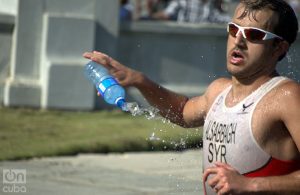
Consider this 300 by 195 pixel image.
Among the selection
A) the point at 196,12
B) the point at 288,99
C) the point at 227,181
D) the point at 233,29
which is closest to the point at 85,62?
the point at 196,12

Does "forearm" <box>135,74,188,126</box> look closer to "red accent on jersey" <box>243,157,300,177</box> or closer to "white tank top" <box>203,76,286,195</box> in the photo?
"white tank top" <box>203,76,286,195</box>

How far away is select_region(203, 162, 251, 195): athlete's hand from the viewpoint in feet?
10.7

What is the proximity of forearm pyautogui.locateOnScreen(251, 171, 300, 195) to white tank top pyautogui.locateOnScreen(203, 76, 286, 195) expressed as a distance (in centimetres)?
11

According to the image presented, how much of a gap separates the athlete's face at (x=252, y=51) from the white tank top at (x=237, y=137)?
0.08 metres

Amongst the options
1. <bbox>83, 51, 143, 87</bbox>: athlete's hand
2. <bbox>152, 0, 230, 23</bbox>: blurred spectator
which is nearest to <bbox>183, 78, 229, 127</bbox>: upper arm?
<bbox>83, 51, 143, 87</bbox>: athlete's hand

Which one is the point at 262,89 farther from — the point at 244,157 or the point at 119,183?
the point at 119,183

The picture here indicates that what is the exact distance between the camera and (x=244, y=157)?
137 inches

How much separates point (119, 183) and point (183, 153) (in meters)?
1.43

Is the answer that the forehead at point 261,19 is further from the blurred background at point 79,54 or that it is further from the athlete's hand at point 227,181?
the blurred background at point 79,54

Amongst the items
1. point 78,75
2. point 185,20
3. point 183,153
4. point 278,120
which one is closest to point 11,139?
point 183,153

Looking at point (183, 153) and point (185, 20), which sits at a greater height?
point (185, 20)

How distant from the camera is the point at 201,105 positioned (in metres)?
3.99

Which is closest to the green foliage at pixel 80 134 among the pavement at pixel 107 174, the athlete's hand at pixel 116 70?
the pavement at pixel 107 174

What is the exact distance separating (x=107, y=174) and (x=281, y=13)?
497 centimetres
